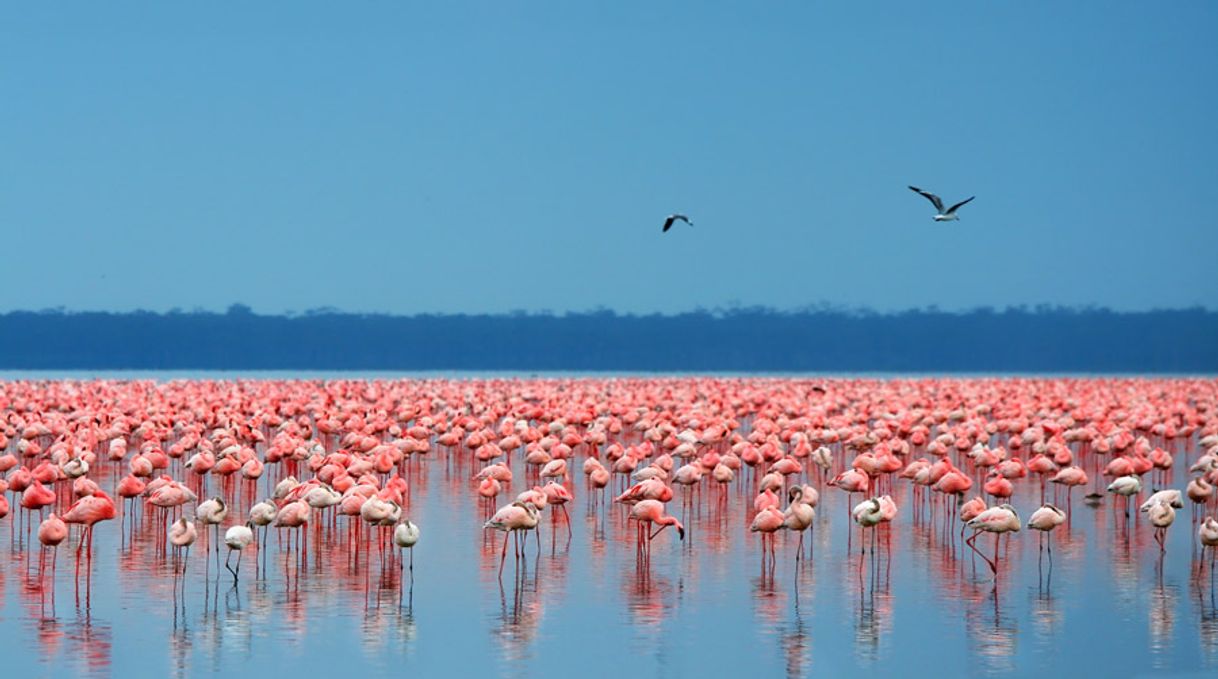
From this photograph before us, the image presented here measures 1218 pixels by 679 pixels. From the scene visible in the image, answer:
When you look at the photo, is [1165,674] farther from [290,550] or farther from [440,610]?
[290,550]

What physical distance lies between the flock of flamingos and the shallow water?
0.94 feet

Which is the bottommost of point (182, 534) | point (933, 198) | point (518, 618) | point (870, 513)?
point (518, 618)

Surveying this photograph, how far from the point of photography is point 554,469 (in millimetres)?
20375

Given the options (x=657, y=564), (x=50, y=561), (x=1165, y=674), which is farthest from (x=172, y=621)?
(x=1165, y=674)

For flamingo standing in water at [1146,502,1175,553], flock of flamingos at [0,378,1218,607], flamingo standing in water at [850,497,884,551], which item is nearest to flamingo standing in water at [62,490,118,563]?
flock of flamingos at [0,378,1218,607]

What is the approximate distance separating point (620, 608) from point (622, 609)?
0.04 meters

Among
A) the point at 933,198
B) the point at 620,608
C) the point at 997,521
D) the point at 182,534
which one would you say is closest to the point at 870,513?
the point at 997,521

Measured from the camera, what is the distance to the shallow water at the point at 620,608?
12344mm

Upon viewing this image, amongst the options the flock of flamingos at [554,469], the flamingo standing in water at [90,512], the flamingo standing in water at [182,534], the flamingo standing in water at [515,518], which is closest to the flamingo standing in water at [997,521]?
the flock of flamingos at [554,469]

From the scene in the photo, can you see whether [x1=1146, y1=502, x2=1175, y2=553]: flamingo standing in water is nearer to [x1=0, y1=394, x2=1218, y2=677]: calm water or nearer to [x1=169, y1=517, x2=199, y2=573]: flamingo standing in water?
[x1=0, y1=394, x2=1218, y2=677]: calm water

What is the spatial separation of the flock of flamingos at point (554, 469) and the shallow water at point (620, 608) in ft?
0.94

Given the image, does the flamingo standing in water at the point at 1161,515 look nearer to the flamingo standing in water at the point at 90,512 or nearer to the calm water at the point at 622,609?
the calm water at the point at 622,609

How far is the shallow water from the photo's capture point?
12344 mm

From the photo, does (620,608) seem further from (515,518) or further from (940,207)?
(940,207)
